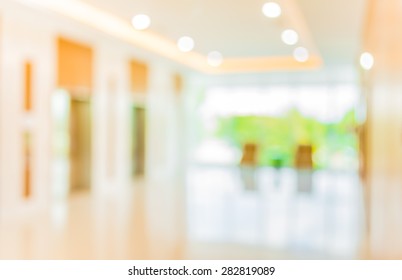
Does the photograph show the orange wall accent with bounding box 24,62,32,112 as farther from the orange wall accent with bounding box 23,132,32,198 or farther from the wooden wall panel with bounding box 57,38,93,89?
the wooden wall panel with bounding box 57,38,93,89

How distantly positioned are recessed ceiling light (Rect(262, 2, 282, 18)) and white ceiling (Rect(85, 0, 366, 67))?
0.08 m

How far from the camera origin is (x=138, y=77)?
10.2 m

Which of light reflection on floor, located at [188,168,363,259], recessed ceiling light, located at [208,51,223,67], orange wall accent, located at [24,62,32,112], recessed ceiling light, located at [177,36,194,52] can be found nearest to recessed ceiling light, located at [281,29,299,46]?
recessed ceiling light, located at [208,51,223,67]

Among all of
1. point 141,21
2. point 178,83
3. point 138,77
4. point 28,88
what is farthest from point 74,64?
point 178,83

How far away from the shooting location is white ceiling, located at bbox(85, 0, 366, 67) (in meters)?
4.02

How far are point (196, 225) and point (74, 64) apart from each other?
3.94m

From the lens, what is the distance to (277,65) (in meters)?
11.6

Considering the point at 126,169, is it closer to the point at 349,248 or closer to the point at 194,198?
the point at 194,198

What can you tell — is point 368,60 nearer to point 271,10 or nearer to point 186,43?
point 271,10

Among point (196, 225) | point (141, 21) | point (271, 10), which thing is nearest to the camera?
point (141, 21)

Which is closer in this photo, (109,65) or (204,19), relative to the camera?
(204,19)

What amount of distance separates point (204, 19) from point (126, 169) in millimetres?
5790

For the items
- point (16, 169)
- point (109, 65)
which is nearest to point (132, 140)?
point (109, 65)

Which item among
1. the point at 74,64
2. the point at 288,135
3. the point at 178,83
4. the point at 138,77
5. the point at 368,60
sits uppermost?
the point at 178,83
